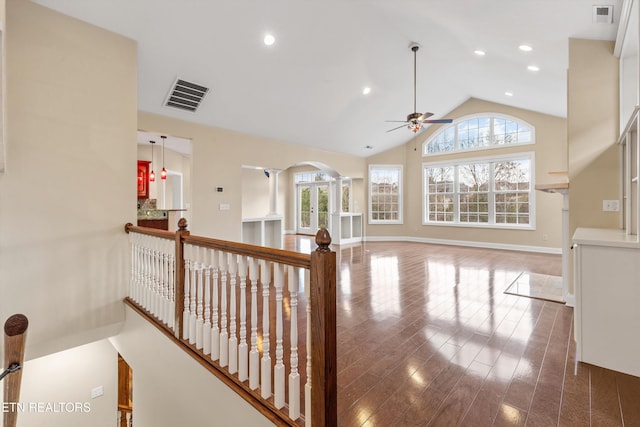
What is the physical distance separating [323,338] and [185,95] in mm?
4395

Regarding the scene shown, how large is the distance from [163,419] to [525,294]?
Result: 4.31 meters

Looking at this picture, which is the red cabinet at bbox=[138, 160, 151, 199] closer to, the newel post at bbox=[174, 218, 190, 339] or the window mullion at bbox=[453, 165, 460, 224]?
the newel post at bbox=[174, 218, 190, 339]

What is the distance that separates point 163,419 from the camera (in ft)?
8.64

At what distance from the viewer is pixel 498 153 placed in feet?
24.5

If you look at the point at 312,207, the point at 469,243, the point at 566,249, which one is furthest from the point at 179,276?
the point at 312,207

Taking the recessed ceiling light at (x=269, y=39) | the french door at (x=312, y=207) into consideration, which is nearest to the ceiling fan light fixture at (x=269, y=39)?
the recessed ceiling light at (x=269, y=39)

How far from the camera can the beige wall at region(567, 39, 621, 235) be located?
10.1 ft

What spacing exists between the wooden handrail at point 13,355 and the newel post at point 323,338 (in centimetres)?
104

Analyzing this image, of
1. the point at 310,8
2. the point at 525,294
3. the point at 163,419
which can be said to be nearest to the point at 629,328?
the point at 525,294

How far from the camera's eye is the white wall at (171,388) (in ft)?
6.07

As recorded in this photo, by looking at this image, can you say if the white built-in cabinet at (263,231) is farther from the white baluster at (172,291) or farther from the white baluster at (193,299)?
the white baluster at (193,299)

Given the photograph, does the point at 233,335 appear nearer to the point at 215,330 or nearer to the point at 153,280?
the point at 215,330

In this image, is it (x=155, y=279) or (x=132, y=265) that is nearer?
(x=155, y=279)

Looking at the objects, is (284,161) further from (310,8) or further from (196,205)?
(310,8)
